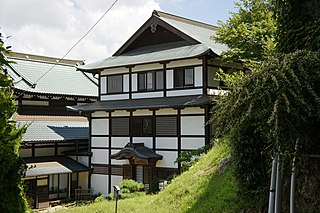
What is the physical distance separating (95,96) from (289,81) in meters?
21.7

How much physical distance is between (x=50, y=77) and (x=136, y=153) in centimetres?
939

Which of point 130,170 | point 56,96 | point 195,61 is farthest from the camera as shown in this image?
point 56,96

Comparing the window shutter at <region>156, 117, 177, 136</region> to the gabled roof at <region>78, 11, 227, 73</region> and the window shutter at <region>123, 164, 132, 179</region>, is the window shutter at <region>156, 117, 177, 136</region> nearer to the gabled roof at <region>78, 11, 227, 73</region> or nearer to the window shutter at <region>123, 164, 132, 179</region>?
the window shutter at <region>123, 164, 132, 179</region>

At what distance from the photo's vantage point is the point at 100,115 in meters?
22.2

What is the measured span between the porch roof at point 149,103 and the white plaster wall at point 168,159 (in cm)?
247

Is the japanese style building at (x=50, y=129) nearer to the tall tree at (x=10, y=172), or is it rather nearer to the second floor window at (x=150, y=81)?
the second floor window at (x=150, y=81)

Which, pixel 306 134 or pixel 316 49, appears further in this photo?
pixel 316 49

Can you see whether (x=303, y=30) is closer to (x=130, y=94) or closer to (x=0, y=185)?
(x=0, y=185)

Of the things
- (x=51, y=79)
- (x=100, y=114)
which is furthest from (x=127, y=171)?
(x=51, y=79)

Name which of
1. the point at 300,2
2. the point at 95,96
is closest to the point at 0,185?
the point at 300,2

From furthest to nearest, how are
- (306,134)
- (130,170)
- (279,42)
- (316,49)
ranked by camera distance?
1. (130,170)
2. (279,42)
3. (316,49)
4. (306,134)

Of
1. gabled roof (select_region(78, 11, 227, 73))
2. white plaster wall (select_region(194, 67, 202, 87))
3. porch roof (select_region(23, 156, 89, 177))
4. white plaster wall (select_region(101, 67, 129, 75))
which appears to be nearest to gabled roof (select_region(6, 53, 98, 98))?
gabled roof (select_region(78, 11, 227, 73))

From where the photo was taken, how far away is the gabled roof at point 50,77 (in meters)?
23.1

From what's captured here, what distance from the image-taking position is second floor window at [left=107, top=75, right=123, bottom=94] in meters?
21.8
